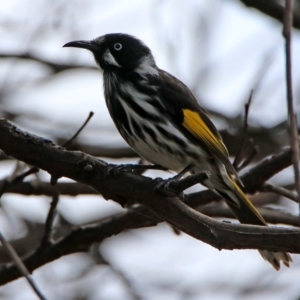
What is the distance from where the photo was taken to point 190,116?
530 cm

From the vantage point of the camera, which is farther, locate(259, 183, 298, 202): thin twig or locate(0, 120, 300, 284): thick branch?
locate(259, 183, 298, 202): thin twig

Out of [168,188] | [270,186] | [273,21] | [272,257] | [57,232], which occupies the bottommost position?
[57,232]

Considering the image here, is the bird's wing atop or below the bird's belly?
atop

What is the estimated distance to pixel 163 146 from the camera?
5.02 metres

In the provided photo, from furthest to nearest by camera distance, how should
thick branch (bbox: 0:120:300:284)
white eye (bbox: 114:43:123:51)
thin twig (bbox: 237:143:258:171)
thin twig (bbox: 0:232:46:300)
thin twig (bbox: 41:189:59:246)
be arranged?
white eye (bbox: 114:43:123:51)
thin twig (bbox: 237:143:258:171)
thin twig (bbox: 41:189:59:246)
thick branch (bbox: 0:120:300:284)
thin twig (bbox: 0:232:46:300)

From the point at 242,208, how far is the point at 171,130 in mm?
772

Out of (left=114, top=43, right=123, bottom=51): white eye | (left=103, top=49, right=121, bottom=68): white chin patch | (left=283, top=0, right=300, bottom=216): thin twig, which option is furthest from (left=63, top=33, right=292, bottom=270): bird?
(left=283, top=0, right=300, bottom=216): thin twig

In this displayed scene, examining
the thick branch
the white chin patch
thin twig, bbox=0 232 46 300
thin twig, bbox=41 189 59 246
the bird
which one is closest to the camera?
thin twig, bbox=0 232 46 300

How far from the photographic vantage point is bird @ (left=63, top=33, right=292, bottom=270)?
198 inches

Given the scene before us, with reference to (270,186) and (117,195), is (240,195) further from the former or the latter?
(117,195)

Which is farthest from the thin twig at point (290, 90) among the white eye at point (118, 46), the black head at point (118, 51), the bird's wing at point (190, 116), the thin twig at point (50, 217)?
the white eye at point (118, 46)

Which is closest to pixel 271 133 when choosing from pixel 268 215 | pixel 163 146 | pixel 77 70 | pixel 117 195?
pixel 268 215

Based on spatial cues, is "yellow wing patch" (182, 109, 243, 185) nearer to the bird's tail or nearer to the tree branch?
the bird's tail

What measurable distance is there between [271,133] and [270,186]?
1.22m
